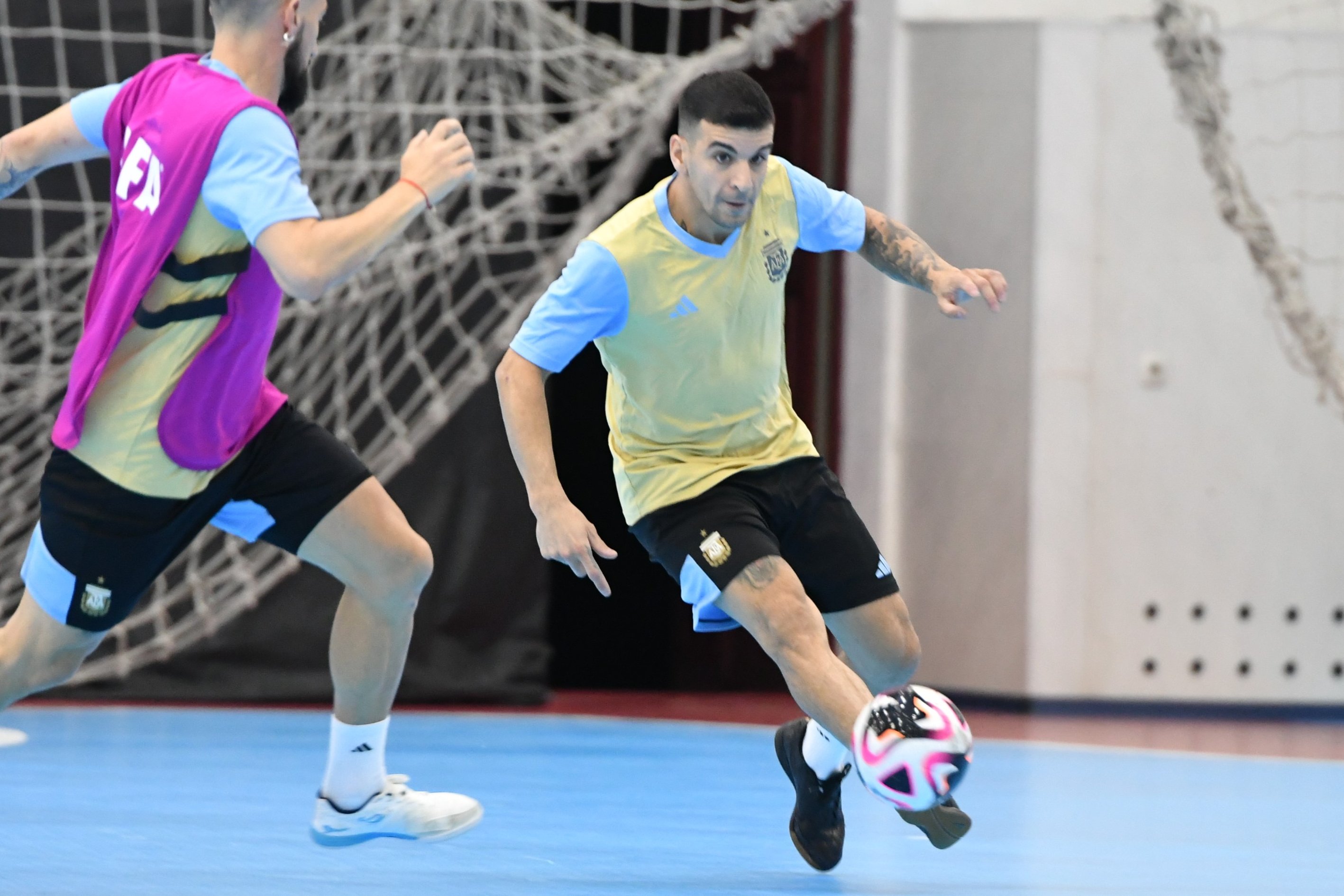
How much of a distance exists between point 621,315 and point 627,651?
6.41 m

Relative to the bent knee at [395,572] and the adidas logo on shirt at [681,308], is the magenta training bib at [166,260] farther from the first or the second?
the adidas logo on shirt at [681,308]

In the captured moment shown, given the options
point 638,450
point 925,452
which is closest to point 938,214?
point 925,452

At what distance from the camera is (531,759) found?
6582 millimetres

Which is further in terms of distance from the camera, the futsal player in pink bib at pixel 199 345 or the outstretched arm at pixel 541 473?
the outstretched arm at pixel 541 473

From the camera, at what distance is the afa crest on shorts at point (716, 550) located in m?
4.11

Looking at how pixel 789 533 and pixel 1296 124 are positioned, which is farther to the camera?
→ pixel 1296 124

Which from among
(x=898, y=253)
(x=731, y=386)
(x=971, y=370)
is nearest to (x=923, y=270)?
(x=898, y=253)

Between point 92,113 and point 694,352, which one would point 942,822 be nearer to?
point 694,352

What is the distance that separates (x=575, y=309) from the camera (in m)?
A: 4.16

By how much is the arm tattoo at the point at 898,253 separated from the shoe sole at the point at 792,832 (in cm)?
121

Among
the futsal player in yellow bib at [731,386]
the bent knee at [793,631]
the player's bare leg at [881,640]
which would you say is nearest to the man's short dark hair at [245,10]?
the futsal player in yellow bib at [731,386]

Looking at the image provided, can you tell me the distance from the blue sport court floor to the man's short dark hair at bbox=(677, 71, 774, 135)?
5.64ft

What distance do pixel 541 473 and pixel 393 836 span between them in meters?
0.90

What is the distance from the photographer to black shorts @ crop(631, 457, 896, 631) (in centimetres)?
423
